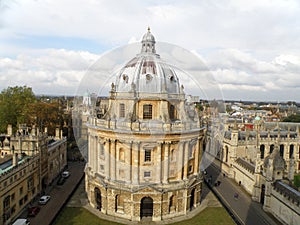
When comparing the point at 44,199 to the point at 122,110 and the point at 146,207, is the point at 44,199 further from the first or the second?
the point at 122,110

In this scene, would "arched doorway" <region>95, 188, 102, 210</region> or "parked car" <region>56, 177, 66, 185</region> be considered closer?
"arched doorway" <region>95, 188, 102, 210</region>

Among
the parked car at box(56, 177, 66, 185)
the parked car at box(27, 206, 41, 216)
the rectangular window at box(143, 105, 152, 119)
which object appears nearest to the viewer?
the parked car at box(27, 206, 41, 216)

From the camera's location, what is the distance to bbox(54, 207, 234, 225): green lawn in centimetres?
3431

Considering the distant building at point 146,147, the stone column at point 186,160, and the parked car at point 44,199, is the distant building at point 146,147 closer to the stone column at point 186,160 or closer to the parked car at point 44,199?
the stone column at point 186,160

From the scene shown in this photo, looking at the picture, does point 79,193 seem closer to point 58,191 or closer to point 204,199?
point 58,191

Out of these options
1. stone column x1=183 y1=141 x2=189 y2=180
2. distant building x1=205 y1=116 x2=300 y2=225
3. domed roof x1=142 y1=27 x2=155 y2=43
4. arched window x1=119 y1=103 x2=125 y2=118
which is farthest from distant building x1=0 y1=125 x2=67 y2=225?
distant building x1=205 y1=116 x2=300 y2=225

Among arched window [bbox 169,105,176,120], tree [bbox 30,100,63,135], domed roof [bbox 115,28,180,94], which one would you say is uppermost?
domed roof [bbox 115,28,180,94]

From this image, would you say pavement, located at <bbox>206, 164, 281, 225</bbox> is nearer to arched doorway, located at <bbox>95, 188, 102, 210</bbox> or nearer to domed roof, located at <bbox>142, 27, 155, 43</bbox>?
arched doorway, located at <bbox>95, 188, 102, 210</bbox>

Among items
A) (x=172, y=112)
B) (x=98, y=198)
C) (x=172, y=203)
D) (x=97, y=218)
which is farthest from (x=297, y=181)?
(x=97, y=218)

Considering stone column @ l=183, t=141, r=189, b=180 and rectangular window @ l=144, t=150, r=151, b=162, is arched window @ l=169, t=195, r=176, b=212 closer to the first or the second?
stone column @ l=183, t=141, r=189, b=180

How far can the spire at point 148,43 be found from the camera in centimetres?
4000

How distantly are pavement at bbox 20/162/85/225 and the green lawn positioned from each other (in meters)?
1.29

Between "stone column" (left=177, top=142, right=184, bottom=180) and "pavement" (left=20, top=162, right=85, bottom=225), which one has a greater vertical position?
"stone column" (left=177, top=142, right=184, bottom=180)

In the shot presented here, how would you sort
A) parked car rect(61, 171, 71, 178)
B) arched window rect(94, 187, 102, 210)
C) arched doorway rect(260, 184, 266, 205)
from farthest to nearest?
parked car rect(61, 171, 71, 178) → arched doorway rect(260, 184, 266, 205) → arched window rect(94, 187, 102, 210)
